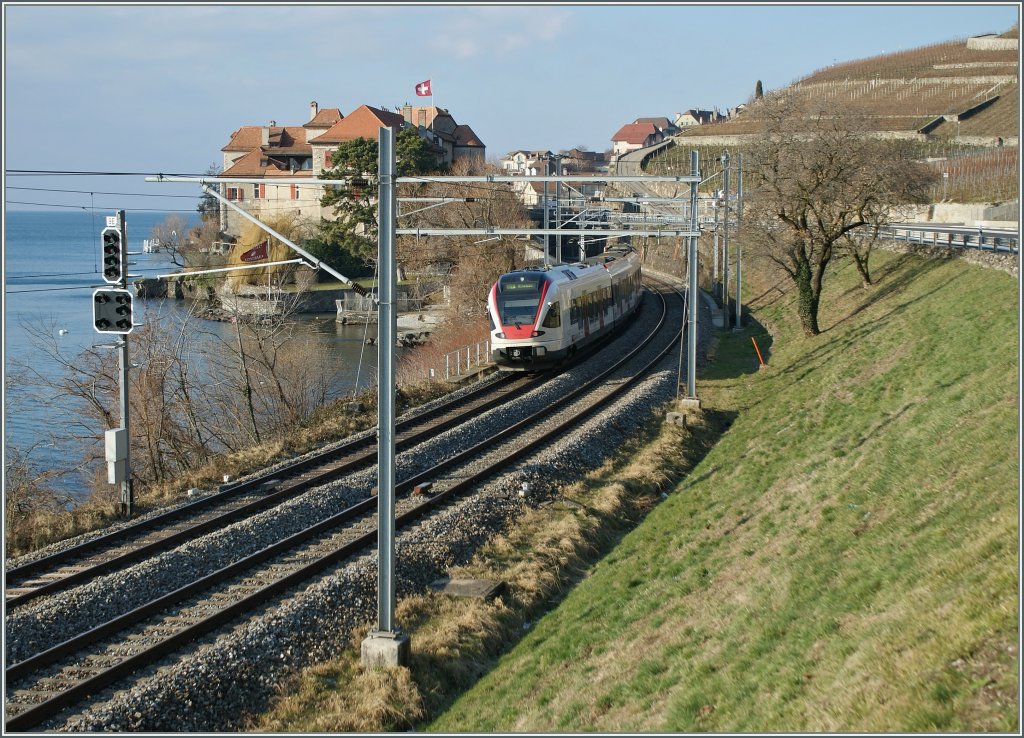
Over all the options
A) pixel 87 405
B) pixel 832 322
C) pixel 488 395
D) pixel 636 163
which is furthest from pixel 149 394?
pixel 636 163

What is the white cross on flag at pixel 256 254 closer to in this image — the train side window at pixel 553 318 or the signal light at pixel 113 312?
the train side window at pixel 553 318

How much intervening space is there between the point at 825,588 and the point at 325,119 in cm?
9743

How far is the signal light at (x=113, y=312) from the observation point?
1786 centimetres

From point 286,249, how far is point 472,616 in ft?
200

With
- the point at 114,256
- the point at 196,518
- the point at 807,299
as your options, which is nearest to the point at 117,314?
the point at 114,256

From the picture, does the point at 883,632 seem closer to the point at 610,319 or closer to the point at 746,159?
the point at 746,159

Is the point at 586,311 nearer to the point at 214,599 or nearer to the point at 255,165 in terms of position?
the point at 214,599

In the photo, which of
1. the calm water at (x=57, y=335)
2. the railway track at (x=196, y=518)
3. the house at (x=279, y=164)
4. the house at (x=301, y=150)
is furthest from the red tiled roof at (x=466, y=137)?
the railway track at (x=196, y=518)

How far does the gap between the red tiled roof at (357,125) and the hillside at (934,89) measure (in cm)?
3320

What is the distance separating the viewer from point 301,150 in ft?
325

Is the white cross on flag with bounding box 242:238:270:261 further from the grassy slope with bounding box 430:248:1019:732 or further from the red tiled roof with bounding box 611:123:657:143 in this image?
the red tiled roof with bounding box 611:123:657:143

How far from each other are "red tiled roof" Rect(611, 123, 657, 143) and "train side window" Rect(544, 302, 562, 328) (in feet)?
509

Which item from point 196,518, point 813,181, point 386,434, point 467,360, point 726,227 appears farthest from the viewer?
point 726,227

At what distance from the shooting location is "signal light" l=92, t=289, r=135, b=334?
17859 millimetres
